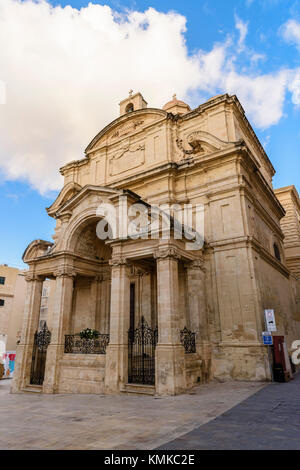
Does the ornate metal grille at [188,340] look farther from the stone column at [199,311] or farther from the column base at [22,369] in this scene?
the column base at [22,369]

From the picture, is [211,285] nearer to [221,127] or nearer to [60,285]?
[60,285]

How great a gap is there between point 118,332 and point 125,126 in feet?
46.6

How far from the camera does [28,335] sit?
48.4 feet

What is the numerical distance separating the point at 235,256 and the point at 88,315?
9093 mm

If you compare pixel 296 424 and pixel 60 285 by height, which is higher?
pixel 60 285

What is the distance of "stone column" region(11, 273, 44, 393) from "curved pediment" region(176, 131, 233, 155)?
10.6 metres

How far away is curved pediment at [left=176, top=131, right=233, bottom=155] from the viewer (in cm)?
1557

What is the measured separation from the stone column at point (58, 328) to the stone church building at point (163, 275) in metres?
0.05

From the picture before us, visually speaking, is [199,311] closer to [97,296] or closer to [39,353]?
[97,296]

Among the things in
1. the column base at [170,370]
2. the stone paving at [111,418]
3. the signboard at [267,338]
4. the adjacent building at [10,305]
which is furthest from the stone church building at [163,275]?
the adjacent building at [10,305]

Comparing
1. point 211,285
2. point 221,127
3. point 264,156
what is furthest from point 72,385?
point 264,156

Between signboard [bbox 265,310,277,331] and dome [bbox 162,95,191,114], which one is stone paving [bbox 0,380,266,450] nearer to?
signboard [bbox 265,310,277,331]

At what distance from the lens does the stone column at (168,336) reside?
392 inches

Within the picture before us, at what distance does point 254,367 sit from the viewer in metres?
11.9
